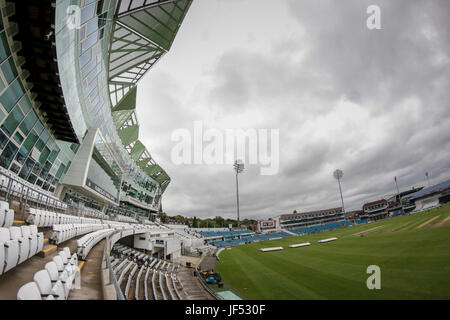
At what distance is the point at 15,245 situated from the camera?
18.9ft

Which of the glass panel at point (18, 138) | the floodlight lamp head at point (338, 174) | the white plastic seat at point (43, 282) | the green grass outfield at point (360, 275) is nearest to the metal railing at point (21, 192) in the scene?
the glass panel at point (18, 138)

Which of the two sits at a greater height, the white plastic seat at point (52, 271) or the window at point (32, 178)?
the window at point (32, 178)

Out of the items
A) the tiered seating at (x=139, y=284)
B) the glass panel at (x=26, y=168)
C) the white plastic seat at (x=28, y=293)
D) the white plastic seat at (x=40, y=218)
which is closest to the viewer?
the white plastic seat at (x=28, y=293)

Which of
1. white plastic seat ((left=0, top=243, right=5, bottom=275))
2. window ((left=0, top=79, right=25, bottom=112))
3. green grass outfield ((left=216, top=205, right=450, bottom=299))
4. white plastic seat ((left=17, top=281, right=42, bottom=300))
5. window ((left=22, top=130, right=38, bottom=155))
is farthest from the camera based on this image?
window ((left=22, top=130, right=38, bottom=155))

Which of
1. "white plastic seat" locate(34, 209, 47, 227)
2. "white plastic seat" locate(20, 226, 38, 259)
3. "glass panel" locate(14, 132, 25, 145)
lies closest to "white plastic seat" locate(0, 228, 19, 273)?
"white plastic seat" locate(20, 226, 38, 259)

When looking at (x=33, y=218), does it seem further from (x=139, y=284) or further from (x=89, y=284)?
(x=139, y=284)

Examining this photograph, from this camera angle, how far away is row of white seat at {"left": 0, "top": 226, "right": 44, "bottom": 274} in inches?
212

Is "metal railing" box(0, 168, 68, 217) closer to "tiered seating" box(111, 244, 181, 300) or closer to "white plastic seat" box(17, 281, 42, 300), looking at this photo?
"tiered seating" box(111, 244, 181, 300)

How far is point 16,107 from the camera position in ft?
49.0

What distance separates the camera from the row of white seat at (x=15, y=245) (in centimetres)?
538

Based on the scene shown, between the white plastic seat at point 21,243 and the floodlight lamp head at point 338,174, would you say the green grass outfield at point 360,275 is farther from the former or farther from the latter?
the floodlight lamp head at point 338,174

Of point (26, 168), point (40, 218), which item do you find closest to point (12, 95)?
point (26, 168)
